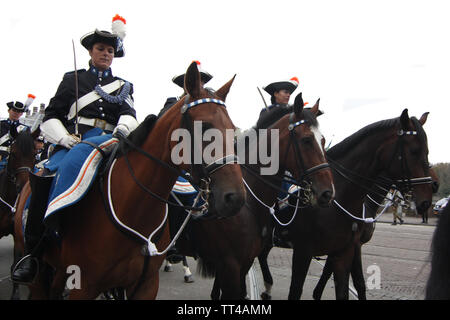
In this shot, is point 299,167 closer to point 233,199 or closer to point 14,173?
point 233,199

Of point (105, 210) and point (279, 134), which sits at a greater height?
point (279, 134)

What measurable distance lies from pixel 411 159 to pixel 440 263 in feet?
11.5

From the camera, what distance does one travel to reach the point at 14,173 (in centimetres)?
621

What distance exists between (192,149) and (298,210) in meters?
2.79

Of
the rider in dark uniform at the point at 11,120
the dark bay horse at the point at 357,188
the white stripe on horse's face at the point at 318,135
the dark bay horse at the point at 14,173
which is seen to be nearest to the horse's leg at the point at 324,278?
the dark bay horse at the point at 357,188

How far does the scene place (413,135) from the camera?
16.0 feet

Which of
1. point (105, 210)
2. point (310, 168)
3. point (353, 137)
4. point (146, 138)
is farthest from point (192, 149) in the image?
point (353, 137)

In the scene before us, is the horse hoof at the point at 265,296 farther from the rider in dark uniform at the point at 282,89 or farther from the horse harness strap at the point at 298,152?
the rider in dark uniform at the point at 282,89

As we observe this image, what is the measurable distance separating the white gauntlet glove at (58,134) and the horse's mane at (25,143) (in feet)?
10.4

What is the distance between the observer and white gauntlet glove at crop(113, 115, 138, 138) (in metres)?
3.39

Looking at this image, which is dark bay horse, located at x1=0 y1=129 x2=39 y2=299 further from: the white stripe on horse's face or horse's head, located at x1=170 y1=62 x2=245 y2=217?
the white stripe on horse's face

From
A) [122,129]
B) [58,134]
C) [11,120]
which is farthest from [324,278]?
[11,120]

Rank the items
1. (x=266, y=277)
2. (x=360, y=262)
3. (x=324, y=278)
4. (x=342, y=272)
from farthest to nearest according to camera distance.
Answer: (x=266, y=277) → (x=324, y=278) → (x=360, y=262) → (x=342, y=272)

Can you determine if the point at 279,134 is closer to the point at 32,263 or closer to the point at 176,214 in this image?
the point at 176,214
